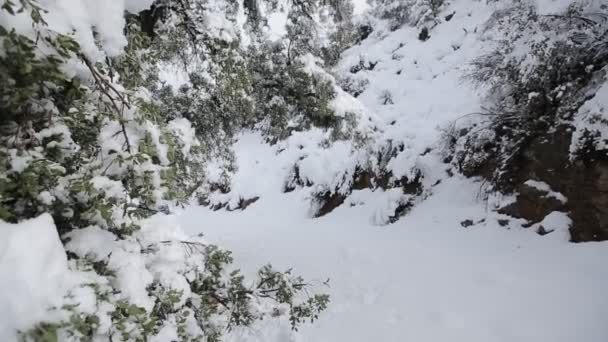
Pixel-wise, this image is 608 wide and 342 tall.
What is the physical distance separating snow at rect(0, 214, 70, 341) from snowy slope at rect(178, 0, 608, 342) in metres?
3.93

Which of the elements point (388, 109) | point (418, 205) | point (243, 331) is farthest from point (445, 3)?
point (243, 331)

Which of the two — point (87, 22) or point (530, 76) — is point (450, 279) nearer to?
point (530, 76)

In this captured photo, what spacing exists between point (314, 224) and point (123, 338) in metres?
8.44

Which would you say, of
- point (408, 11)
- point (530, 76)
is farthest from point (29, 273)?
point (408, 11)

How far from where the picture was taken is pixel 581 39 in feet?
16.3

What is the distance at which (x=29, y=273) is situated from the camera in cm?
131

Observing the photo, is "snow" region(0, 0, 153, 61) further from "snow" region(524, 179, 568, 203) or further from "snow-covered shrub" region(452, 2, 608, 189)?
"snow" region(524, 179, 568, 203)

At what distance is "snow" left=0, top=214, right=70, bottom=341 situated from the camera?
124 centimetres

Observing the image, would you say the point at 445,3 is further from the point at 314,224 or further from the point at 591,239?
the point at 591,239

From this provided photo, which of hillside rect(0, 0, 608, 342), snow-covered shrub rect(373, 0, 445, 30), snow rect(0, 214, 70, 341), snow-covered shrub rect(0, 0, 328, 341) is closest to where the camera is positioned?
snow rect(0, 214, 70, 341)

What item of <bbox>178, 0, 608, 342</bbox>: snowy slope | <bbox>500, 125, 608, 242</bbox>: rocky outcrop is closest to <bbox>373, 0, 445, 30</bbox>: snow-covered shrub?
<bbox>178, 0, 608, 342</bbox>: snowy slope

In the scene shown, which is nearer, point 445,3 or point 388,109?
point 388,109

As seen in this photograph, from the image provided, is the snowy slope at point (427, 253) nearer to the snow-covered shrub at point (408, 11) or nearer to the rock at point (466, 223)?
the rock at point (466, 223)

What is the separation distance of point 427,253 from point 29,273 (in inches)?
224
